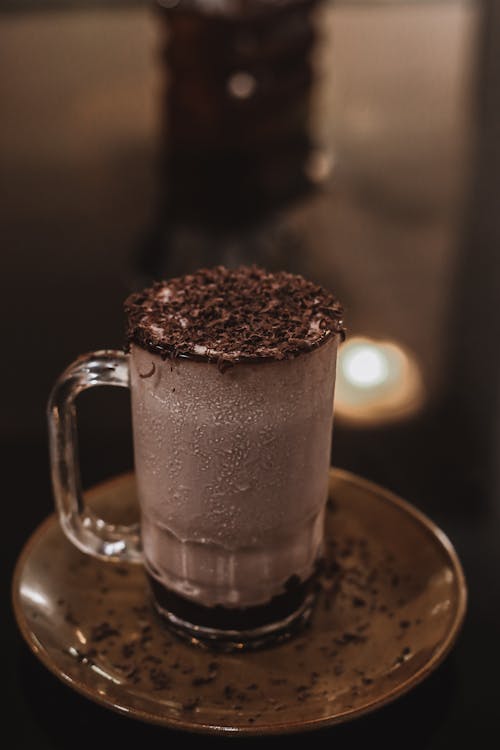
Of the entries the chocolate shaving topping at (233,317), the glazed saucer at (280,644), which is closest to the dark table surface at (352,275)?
the glazed saucer at (280,644)

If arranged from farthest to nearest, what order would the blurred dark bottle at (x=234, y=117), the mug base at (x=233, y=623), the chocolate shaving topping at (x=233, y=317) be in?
the blurred dark bottle at (x=234, y=117) < the mug base at (x=233, y=623) < the chocolate shaving topping at (x=233, y=317)

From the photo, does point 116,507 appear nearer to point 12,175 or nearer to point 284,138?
point 12,175

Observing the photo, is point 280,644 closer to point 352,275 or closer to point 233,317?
point 233,317

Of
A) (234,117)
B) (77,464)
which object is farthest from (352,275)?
(77,464)

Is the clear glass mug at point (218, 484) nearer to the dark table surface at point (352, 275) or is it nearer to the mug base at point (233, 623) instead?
the mug base at point (233, 623)

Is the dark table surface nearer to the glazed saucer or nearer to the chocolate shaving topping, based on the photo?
the glazed saucer

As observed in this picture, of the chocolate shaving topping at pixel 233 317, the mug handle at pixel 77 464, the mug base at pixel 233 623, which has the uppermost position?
the chocolate shaving topping at pixel 233 317

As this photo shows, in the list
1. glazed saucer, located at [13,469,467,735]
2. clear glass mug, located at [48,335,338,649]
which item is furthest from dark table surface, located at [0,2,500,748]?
clear glass mug, located at [48,335,338,649]
